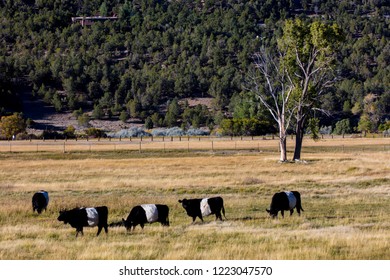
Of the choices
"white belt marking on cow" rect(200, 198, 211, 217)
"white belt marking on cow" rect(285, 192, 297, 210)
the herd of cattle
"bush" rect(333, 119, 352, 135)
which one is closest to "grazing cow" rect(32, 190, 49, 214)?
the herd of cattle

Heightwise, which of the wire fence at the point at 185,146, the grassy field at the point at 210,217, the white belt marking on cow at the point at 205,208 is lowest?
the wire fence at the point at 185,146

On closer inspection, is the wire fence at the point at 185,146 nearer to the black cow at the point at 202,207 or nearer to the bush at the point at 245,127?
the bush at the point at 245,127

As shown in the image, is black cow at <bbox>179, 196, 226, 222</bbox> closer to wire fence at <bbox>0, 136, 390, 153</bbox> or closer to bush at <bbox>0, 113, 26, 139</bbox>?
wire fence at <bbox>0, 136, 390, 153</bbox>

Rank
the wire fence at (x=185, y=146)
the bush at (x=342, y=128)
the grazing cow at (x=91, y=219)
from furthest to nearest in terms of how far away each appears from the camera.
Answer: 1. the bush at (x=342, y=128)
2. the wire fence at (x=185, y=146)
3. the grazing cow at (x=91, y=219)

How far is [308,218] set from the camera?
2206 centimetres

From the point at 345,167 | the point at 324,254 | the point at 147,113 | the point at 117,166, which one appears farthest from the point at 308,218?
the point at 147,113

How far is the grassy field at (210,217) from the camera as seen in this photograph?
16.3 meters

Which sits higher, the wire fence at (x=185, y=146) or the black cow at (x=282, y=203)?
the black cow at (x=282, y=203)

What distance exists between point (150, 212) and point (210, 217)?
11.6 feet

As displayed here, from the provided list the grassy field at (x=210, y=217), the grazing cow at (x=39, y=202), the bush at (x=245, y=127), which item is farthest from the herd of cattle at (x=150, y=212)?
the bush at (x=245, y=127)

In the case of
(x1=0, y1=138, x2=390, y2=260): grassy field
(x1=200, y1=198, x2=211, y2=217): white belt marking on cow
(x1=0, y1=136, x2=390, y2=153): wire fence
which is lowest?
(x1=0, y1=136, x2=390, y2=153): wire fence

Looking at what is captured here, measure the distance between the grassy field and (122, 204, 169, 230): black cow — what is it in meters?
0.30

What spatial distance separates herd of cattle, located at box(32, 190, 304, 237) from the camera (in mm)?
19016

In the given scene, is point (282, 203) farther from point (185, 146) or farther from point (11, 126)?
point (11, 126)
